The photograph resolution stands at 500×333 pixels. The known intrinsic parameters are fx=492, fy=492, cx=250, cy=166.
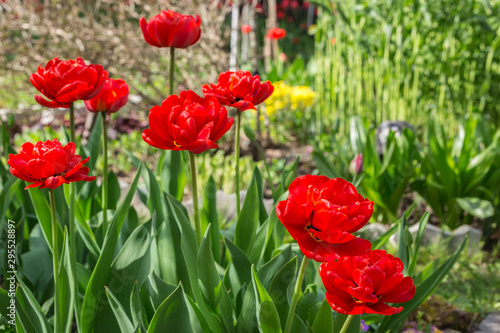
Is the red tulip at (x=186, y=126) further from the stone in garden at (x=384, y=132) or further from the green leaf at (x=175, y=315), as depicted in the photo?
the stone in garden at (x=384, y=132)

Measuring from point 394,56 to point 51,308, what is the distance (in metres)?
3.08

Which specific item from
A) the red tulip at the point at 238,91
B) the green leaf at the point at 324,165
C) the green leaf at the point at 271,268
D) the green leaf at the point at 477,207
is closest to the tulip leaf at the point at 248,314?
the green leaf at the point at 271,268

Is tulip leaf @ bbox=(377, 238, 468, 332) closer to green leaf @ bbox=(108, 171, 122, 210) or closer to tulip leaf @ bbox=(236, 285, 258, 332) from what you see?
tulip leaf @ bbox=(236, 285, 258, 332)

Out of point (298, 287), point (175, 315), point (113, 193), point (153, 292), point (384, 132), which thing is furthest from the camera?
point (384, 132)

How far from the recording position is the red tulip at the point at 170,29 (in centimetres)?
118

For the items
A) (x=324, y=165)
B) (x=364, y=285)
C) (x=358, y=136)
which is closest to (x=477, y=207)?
(x=358, y=136)

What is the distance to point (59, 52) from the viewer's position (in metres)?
3.18

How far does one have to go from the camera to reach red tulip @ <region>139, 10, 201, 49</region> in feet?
3.86

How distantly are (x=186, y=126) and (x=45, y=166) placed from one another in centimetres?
24

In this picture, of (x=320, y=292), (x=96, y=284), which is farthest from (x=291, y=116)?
(x=96, y=284)

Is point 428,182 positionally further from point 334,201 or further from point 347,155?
point 334,201

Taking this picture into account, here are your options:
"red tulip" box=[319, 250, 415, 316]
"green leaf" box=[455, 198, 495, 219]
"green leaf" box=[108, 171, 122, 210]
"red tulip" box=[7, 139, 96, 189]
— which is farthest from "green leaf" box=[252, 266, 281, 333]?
"green leaf" box=[455, 198, 495, 219]

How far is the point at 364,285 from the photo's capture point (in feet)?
2.27

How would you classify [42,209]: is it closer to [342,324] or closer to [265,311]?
[265,311]
